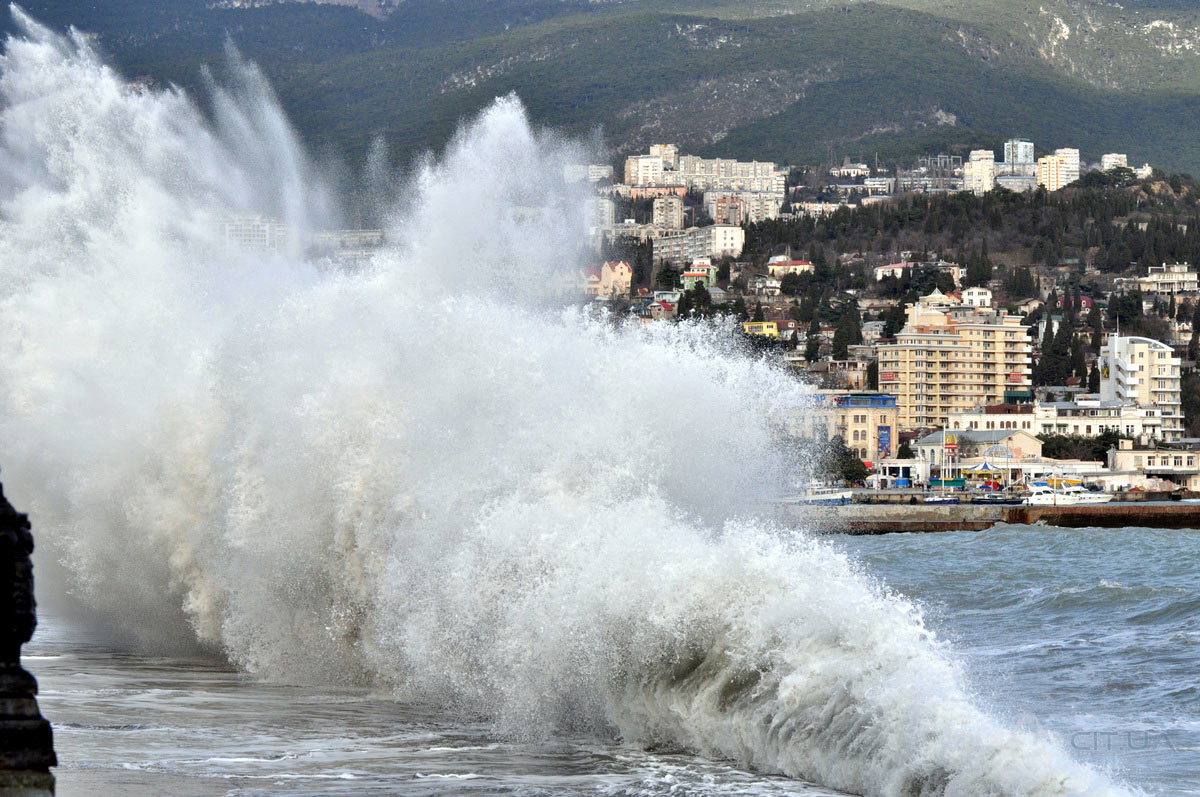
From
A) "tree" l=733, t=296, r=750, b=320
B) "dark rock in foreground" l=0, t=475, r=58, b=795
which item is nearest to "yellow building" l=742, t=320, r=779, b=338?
"tree" l=733, t=296, r=750, b=320

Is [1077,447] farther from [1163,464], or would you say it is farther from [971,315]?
[971,315]

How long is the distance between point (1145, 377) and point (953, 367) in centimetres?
1165

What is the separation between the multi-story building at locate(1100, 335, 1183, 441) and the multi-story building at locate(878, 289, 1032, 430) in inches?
223

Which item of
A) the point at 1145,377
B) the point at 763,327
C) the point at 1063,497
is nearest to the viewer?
the point at 1063,497

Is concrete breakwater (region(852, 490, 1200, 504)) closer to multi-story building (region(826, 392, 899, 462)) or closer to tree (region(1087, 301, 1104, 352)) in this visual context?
multi-story building (region(826, 392, 899, 462))

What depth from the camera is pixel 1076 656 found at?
61.9 feet

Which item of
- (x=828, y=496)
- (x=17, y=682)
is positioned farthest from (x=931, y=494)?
(x=17, y=682)

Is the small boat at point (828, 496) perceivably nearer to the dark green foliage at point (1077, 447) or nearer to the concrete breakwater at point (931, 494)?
the concrete breakwater at point (931, 494)

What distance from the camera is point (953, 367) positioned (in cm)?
11938

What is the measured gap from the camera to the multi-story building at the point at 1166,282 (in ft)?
504

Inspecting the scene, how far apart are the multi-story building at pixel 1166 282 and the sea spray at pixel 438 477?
13155 cm

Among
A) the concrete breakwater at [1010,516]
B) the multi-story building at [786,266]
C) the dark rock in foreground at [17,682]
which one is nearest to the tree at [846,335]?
the multi-story building at [786,266]

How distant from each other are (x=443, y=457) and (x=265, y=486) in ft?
9.44

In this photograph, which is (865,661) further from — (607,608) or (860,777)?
(607,608)
